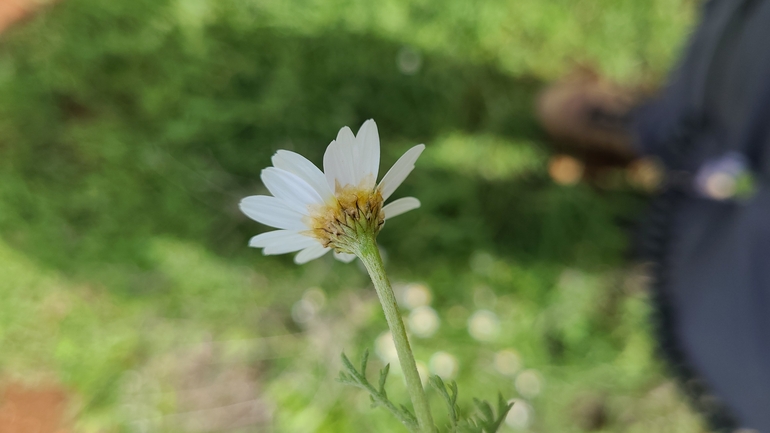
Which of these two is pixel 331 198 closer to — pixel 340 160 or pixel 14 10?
pixel 340 160

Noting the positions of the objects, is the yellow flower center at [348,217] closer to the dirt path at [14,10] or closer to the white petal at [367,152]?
the white petal at [367,152]

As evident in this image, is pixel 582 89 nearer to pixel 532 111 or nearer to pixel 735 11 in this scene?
pixel 532 111

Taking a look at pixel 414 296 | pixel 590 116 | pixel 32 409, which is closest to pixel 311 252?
pixel 414 296

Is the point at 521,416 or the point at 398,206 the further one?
the point at 521,416

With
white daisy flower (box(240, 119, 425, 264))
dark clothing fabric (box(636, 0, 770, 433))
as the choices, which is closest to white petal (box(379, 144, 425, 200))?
Result: white daisy flower (box(240, 119, 425, 264))

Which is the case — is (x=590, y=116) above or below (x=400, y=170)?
above

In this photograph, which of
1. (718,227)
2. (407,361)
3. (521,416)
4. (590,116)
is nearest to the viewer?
(407,361)

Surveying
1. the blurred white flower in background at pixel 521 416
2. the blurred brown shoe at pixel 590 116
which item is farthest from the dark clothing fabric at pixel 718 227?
the blurred white flower in background at pixel 521 416
